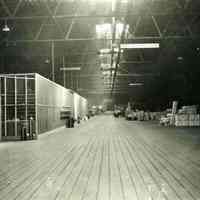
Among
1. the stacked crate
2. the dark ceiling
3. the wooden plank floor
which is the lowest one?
the wooden plank floor

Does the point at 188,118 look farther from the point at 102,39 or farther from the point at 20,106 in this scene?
the point at 20,106

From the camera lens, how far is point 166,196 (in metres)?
4.39

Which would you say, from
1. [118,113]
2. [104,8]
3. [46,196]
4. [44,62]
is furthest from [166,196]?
[118,113]

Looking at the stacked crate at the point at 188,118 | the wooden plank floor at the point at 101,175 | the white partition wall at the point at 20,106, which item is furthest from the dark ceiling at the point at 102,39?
the wooden plank floor at the point at 101,175

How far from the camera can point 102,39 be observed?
1396 cm

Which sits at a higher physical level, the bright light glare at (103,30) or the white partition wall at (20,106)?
the bright light glare at (103,30)

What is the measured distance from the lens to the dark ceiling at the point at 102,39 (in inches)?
455

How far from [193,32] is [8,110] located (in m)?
9.31

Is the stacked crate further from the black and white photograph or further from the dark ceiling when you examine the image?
the dark ceiling

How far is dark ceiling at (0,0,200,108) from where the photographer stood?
1155cm

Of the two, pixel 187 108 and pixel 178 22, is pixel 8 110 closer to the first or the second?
pixel 178 22

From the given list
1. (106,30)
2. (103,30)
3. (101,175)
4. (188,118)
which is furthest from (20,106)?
(188,118)

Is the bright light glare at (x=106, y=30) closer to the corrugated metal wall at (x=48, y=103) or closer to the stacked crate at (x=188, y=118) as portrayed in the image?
the corrugated metal wall at (x=48, y=103)

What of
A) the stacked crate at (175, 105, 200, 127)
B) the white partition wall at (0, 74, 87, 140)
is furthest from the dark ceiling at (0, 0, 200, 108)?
the stacked crate at (175, 105, 200, 127)
